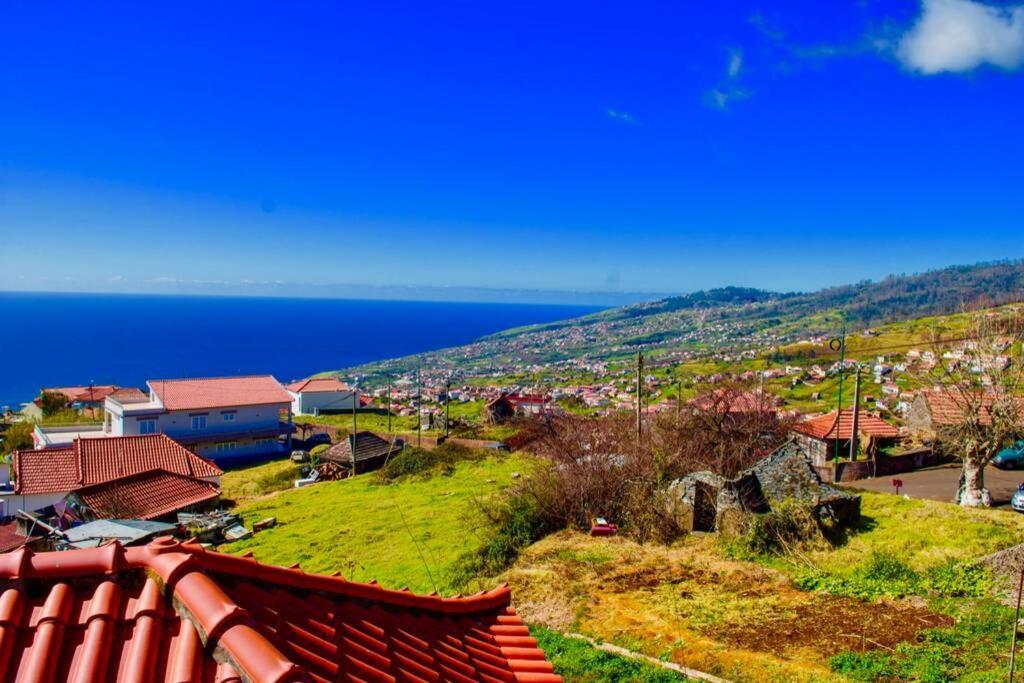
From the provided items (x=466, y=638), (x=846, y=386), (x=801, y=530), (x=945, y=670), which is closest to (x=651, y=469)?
(x=801, y=530)

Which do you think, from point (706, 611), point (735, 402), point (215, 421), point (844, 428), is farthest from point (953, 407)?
point (215, 421)

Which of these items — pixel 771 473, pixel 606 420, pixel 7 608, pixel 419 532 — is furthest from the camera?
pixel 606 420

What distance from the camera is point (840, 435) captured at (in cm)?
2916

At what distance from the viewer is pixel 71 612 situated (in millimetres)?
2998

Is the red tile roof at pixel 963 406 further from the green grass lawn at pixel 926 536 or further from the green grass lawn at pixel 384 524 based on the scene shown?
the green grass lawn at pixel 384 524

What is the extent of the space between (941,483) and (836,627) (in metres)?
16.4

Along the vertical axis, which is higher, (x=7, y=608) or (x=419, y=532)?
(x=7, y=608)

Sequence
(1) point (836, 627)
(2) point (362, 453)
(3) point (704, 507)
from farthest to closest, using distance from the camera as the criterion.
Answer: (2) point (362, 453) < (3) point (704, 507) < (1) point (836, 627)

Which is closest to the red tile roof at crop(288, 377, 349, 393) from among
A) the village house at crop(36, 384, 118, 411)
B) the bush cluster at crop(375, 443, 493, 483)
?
the village house at crop(36, 384, 118, 411)

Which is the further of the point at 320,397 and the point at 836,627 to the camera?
the point at 320,397

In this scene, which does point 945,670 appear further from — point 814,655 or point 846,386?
point 846,386

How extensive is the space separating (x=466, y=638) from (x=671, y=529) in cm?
1410

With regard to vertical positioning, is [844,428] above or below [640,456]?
below

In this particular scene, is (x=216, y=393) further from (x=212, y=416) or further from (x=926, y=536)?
(x=926, y=536)
